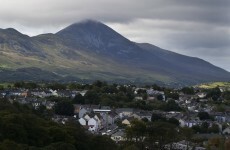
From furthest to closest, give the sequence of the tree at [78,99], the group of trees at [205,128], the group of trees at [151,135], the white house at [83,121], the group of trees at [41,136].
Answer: the tree at [78,99]
the white house at [83,121]
the group of trees at [205,128]
the group of trees at [151,135]
the group of trees at [41,136]

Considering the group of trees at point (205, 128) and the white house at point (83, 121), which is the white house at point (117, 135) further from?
the group of trees at point (205, 128)

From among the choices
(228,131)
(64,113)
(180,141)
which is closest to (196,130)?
(228,131)

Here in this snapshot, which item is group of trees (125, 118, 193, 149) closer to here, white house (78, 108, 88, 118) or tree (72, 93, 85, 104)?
white house (78, 108, 88, 118)

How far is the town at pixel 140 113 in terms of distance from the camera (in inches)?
2616

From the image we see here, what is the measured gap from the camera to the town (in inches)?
2616

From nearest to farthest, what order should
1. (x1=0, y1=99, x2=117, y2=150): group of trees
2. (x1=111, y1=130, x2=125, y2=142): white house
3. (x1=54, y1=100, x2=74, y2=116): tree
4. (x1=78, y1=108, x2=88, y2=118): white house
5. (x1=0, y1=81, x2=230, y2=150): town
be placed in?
1. (x1=0, y1=99, x2=117, y2=150): group of trees
2. (x1=0, y1=81, x2=230, y2=150): town
3. (x1=111, y1=130, x2=125, y2=142): white house
4. (x1=54, y1=100, x2=74, y2=116): tree
5. (x1=78, y1=108, x2=88, y2=118): white house

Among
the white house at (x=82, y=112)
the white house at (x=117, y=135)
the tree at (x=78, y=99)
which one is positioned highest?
the tree at (x=78, y=99)

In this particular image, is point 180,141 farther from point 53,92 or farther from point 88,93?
point 53,92

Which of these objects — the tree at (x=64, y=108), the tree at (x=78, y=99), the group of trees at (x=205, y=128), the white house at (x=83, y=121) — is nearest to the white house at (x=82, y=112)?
the tree at (x=64, y=108)

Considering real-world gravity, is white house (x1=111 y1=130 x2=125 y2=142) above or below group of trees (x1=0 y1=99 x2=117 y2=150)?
below

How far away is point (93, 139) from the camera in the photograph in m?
52.6

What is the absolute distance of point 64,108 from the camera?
9894 cm

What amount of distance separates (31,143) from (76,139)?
6394mm

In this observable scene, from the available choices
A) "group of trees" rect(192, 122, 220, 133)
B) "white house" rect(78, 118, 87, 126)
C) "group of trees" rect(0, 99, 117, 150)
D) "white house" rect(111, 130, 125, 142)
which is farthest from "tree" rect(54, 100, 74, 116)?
"group of trees" rect(0, 99, 117, 150)
